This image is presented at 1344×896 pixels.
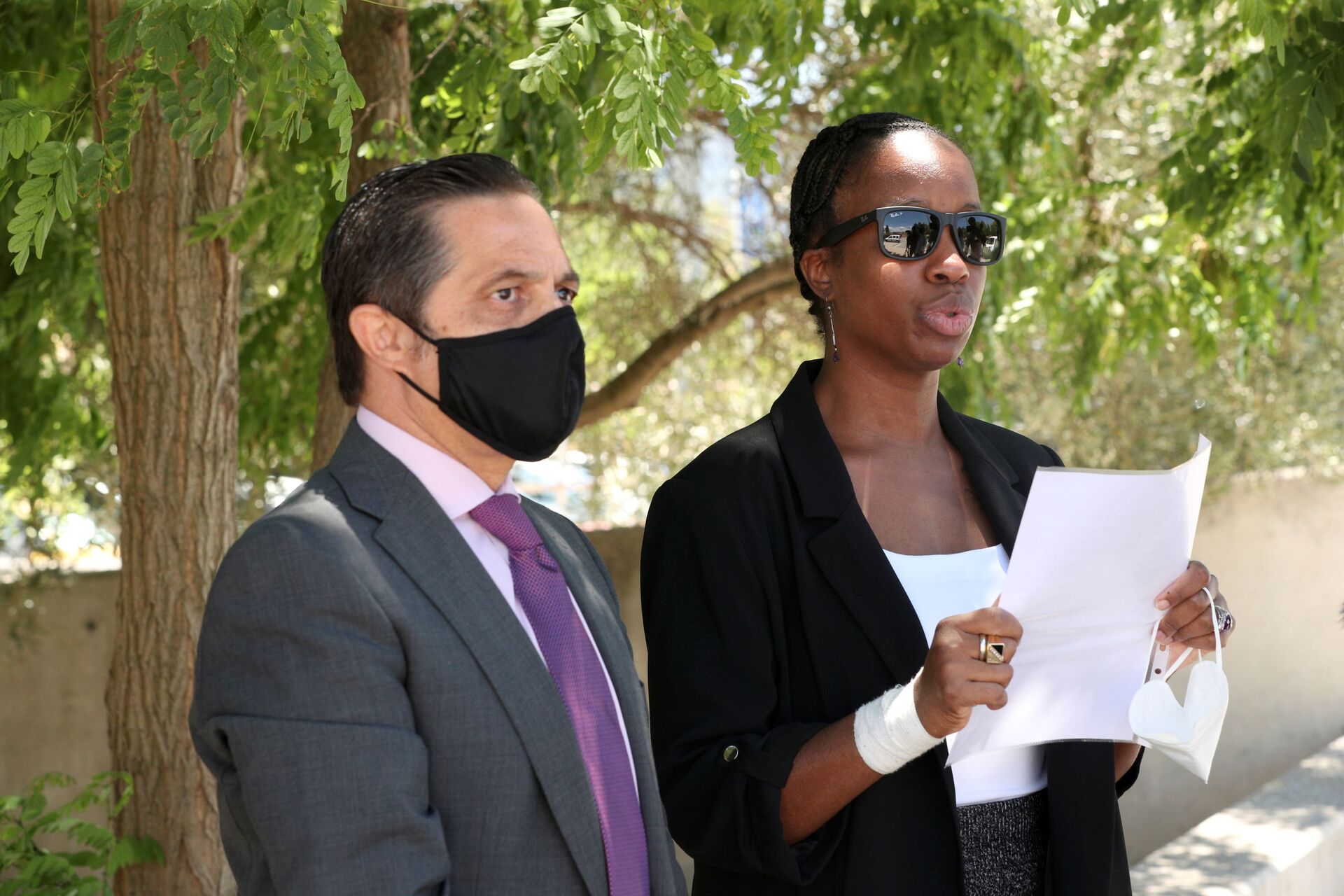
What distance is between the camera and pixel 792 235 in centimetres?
265

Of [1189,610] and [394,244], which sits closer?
[394,244]

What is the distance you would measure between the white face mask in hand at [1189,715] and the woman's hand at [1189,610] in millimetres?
15

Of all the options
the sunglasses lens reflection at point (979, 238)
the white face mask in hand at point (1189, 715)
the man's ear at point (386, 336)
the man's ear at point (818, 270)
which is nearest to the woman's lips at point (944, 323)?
the sunglasses lens reflection at point (979, 238)

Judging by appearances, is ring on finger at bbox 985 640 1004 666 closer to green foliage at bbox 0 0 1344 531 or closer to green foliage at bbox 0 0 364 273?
green foliage at bbox 0 0 1344 531

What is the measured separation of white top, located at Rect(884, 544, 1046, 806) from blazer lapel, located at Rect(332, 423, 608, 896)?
867 mm

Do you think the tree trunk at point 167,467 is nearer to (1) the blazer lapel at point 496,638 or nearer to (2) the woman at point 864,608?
(2) the woman at point 864,608

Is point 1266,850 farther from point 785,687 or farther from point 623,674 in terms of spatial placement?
point 623,674

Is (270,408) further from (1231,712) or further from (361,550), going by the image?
(1231,712)

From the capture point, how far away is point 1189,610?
7.14 ft

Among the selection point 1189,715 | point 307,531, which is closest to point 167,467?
point 307,531

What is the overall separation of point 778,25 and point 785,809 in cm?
244

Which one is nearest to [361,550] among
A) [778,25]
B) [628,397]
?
[778,25]

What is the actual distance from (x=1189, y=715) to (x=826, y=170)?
1.14 metres

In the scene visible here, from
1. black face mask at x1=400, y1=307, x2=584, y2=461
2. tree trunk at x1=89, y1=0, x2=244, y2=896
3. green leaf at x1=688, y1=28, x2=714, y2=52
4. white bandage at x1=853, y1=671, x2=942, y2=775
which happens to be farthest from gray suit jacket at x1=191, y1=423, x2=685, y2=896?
tree trunk at x1=89, y1=0, x2=244, y2=896
